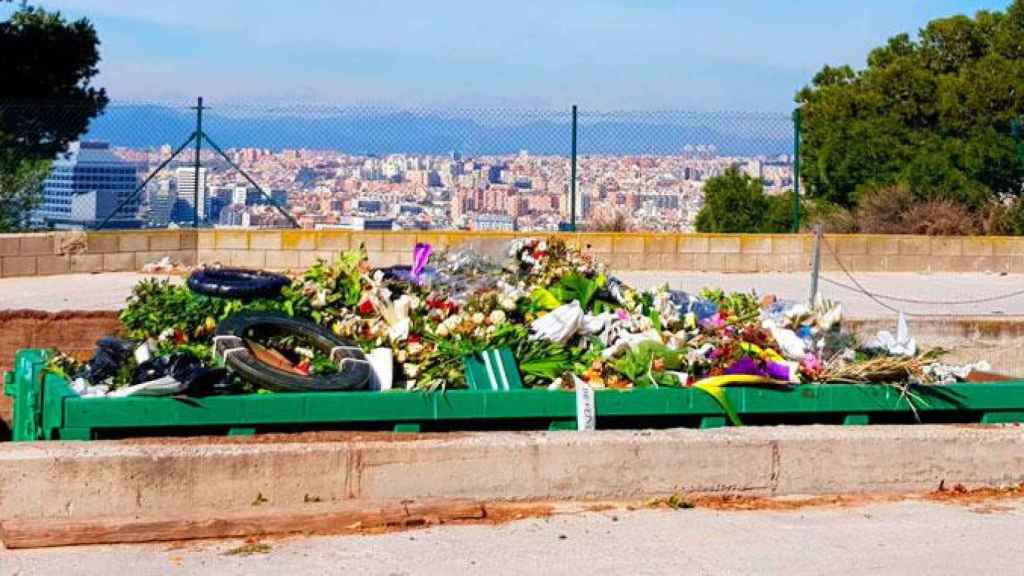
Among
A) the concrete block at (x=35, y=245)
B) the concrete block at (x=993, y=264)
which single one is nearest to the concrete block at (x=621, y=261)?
the concrete block at (x=993, y=264)

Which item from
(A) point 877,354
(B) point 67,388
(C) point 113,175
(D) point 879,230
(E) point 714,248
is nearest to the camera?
(B) point 67,388

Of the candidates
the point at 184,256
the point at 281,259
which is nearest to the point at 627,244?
the point at 281,259

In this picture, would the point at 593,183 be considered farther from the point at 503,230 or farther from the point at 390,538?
the point at 390,538

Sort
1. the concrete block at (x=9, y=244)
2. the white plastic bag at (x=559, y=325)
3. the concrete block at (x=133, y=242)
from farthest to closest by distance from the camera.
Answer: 1. the concrete block at (x=133, y=242)
2. the concrete block at (x=9, y=244)
3. the white plastic bag at (x=559, y=325)

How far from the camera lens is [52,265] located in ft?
62.1

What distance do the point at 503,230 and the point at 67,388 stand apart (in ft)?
44.0

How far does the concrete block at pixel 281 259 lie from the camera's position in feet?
66.6

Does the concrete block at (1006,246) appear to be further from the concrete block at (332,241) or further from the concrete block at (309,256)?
the concrete block at (309,256)

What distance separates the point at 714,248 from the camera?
21297 mm

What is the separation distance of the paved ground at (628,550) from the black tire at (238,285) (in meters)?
2.56

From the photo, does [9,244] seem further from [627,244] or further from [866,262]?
[866,262]

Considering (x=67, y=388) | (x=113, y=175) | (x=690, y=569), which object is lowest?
(x=690, y=569)

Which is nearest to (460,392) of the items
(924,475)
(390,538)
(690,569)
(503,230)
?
(390,538)

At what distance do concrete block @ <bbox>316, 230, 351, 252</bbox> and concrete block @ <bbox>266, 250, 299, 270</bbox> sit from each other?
0.35 meters
